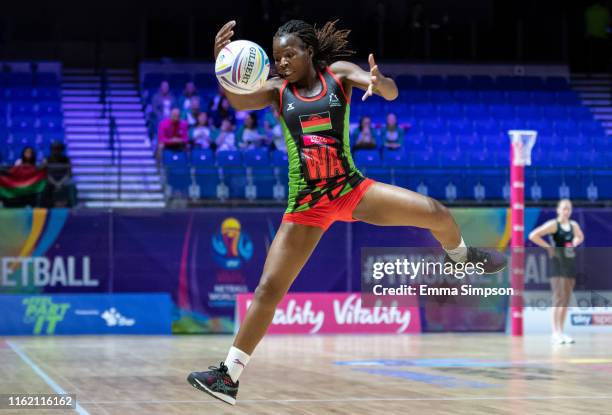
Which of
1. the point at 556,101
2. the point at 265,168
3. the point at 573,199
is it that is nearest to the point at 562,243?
the point at 573,199

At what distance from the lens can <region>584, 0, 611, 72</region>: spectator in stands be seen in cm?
2925

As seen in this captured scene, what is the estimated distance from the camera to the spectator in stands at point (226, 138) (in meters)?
22.2

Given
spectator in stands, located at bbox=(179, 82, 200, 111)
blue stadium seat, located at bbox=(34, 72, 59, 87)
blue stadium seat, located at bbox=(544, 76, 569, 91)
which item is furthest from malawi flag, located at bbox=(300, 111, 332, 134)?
blue stadium seat, located at bbox=(544, 76, 569, 91)

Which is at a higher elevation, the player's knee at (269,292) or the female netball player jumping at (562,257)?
the player's knee at (269,292)

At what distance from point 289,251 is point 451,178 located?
13.9 meters

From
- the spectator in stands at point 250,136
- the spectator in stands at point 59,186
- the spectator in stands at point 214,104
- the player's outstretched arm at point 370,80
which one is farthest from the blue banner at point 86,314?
the player's outstretched arm at point 370,80

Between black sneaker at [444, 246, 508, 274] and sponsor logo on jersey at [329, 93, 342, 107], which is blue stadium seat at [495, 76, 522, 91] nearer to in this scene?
black sneaker at [444, 246, 508, 274]

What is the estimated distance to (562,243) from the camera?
58.9 ft

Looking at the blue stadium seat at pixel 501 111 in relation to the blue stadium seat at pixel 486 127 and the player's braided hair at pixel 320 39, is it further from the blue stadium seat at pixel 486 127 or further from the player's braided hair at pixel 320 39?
the player's braided hair at pixel 320 39

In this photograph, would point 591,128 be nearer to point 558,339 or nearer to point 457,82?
point 457,82

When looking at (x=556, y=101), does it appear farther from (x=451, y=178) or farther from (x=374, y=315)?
(x=374, y=315)

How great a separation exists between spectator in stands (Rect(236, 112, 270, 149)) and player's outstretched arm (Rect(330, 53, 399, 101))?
14146 mm

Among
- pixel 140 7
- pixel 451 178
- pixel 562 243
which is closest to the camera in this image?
pixel 562 243

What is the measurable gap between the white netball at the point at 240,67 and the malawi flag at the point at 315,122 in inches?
16.9
